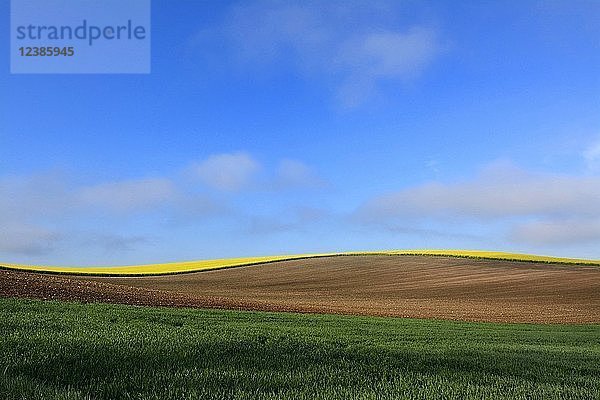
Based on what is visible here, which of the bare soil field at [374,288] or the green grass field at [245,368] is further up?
the green grass field at [245,368]

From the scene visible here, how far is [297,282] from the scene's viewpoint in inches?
2147

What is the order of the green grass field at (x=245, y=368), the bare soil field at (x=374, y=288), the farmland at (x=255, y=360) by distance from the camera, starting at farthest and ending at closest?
the bare soil field at (x=374, y=288) < the farmland at (x=255, y=360) < the green grass field at (x=245, y=368)

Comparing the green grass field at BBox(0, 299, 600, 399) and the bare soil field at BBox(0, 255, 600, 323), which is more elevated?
the green grass field at BBox(0, 299, 600, 399)

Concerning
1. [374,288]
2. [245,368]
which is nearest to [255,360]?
[245,368]

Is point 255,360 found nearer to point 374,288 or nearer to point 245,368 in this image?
point 245,368

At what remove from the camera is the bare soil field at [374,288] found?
29172 millimetres

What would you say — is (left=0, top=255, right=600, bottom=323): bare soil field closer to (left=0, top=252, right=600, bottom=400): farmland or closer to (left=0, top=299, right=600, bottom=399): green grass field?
(left=0, top=252, right=600, bottom=400): farmland

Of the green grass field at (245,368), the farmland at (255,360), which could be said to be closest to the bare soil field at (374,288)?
the farmland at (255,360)

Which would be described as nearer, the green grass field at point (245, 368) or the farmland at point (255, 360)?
the green grass field at point (245, 368)

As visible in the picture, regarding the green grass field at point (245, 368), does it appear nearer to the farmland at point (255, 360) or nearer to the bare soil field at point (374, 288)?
the farmland at point (255, 360)

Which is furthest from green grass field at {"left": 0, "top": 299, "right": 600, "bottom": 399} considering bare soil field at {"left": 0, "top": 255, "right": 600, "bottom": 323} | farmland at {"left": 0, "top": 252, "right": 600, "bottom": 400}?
bare soil field at {"left": 0, "top": 255, "right": 600, "bottom": 323}

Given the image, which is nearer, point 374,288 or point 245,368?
point 245,368

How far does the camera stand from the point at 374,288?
49.6 metres

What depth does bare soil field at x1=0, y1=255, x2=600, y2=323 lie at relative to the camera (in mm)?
29172
